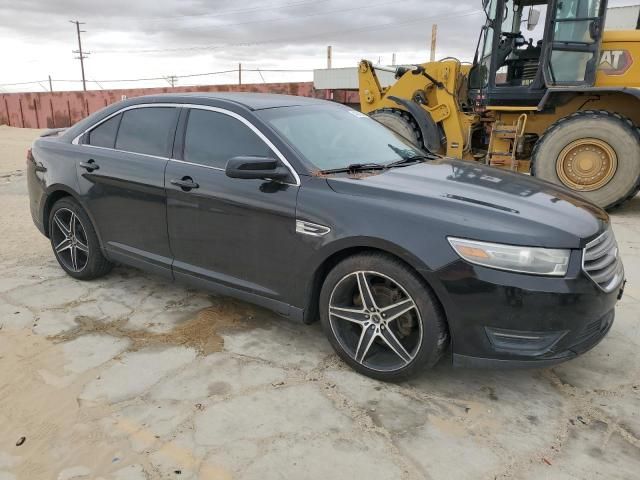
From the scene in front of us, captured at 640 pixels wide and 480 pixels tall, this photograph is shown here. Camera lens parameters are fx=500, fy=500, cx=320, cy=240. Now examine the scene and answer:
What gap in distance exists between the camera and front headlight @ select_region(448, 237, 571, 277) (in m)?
2.38

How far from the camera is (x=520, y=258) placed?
2.38 m

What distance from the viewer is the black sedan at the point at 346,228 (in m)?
2.43

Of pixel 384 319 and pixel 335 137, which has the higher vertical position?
pixel 335 137

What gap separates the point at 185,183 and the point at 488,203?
1.94m

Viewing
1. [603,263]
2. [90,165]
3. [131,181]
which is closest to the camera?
[603,263]

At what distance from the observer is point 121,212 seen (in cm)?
381

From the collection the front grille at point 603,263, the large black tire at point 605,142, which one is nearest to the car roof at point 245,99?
the front grille at point 603,263

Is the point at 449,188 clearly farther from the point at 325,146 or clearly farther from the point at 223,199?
the point at 223,199

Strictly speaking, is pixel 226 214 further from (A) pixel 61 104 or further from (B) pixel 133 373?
(A) pixel 61 104

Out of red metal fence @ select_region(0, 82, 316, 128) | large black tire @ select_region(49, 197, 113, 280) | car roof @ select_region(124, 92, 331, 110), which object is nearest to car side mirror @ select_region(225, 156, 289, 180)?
car roof @ select_region(124, 92, 331, 110)

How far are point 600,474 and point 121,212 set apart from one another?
3.41 metres

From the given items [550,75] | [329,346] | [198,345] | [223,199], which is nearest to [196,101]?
[223,199]

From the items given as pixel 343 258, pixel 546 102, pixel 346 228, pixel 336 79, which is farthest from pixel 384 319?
pixel 336 79

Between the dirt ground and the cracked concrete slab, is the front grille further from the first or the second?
the cracked concrete slab
